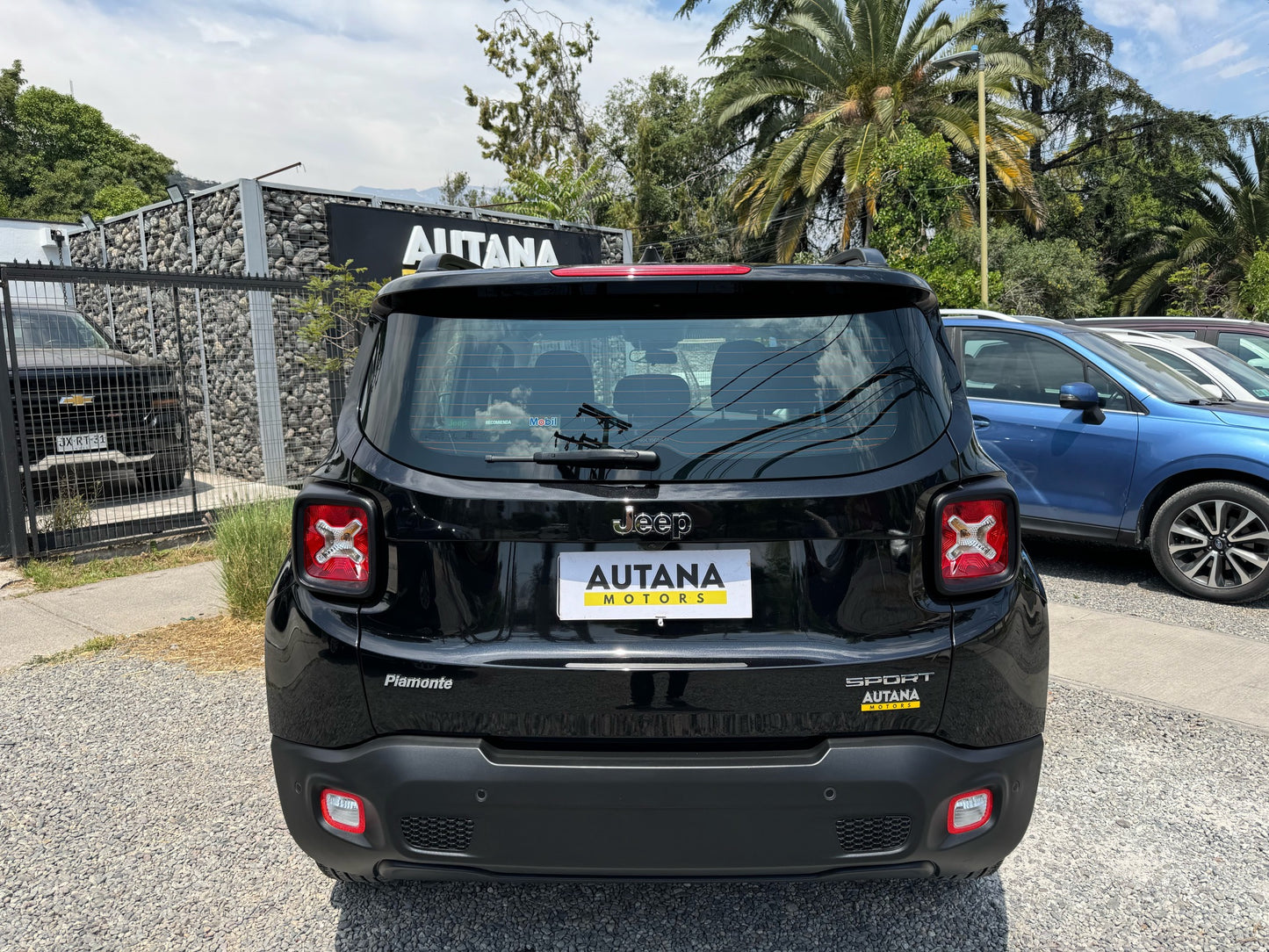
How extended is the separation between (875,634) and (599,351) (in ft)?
2.97

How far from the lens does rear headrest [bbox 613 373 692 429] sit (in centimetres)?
214

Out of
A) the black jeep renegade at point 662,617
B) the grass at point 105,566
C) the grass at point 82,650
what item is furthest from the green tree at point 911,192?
the black jeep renegade at point 662,617

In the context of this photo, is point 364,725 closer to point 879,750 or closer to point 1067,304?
point 879,750

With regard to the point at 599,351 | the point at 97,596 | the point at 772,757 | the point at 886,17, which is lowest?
the point at 97,596

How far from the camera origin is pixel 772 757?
2.00 metres

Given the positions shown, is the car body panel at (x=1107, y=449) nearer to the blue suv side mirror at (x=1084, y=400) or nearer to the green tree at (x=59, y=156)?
the blue suv side mirror at (x=1084, y=400)

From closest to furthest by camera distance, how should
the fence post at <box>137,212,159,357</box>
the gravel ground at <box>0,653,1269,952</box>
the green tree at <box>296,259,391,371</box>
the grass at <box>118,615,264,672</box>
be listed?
the gravel ground at <box>0,653,1269,952</box>
the grass at <box>118,615,264,672</box>
the green tree at <box>296,259,391,371</box>
the fence post at <box>137,212,159,357</box>

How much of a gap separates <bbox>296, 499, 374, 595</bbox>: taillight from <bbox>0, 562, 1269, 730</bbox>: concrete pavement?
12.4ft

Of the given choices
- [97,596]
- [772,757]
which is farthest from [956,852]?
[97,596]

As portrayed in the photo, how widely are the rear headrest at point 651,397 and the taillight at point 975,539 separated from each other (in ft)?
2.09

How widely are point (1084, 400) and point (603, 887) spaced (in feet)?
16.2

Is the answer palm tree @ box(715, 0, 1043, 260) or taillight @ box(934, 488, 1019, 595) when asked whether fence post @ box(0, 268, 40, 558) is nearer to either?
taillight @ box(934, 488, 1019, 595)

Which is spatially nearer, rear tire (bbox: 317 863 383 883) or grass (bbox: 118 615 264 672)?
rear tire (bbox: 317 863 383 883)

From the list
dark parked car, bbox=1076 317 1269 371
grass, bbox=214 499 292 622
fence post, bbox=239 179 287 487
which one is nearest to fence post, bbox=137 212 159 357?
fence post, bbox=239 179 287 487
